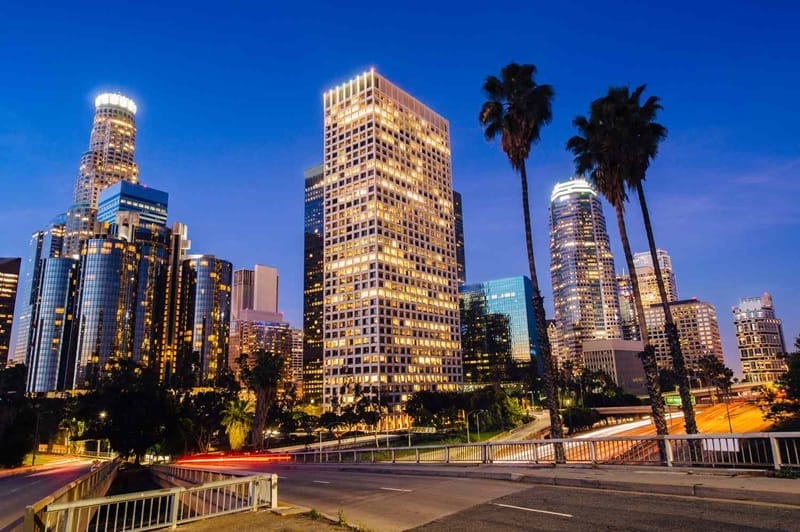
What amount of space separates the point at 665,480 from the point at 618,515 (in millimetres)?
4384

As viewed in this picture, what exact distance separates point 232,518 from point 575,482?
10.7 metres

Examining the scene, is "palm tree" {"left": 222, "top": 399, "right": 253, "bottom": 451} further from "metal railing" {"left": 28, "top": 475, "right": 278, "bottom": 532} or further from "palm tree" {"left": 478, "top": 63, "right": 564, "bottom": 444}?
"metal railing" {"left": 28, "top": 475, "right": 278, "bottom": 532}

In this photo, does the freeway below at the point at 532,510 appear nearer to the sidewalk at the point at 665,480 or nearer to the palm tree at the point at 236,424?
the sidewalk at the point at 665,480

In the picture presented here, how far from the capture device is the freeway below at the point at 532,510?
1141cm

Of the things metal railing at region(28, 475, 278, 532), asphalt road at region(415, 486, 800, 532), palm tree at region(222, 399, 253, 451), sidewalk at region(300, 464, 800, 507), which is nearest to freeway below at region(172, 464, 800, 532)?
asphalt road at region(415, 486, 800, 532)

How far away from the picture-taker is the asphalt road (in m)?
11.1

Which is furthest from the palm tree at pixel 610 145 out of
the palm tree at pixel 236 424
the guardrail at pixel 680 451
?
the palm tree at pixel 236 424

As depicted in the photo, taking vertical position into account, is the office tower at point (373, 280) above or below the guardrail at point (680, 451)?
above

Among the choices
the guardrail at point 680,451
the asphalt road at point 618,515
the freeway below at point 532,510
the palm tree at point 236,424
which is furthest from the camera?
the palm tree at point 236,424

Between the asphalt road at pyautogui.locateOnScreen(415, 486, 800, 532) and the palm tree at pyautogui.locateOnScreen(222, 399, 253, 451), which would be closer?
the asphalt road at pyautogui.locateOnScreen(415, 486, 800, 532)

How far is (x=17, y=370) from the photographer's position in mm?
175375

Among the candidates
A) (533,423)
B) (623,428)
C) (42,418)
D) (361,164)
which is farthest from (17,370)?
(623,428)

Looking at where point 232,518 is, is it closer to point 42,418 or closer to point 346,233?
point 42,418

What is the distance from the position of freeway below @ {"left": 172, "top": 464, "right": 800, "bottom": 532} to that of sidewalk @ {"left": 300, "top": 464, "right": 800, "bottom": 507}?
0.49 metres
